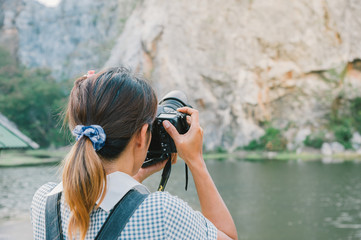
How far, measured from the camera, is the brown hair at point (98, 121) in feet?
2.68

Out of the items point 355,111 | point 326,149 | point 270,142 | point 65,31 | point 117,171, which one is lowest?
point 270,142

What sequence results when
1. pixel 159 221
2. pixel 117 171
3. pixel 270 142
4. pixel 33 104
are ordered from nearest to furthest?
pixel 159 221
pixel 117 171
pixel 270 142
pixel 33 104

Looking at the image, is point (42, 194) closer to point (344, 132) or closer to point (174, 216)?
point (174, 216)

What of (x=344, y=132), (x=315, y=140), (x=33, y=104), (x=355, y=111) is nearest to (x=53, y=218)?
(x=315, y=140)

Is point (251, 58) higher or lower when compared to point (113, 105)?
higher

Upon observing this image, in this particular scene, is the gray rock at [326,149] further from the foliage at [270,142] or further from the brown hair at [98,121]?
the brown hair at [98,121]

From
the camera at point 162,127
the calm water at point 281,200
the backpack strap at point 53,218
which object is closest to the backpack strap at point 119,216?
the backpack strap at point 53,218

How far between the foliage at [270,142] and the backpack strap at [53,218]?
21.4 m

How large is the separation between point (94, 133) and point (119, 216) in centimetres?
19

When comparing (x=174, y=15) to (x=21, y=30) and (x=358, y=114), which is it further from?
(x=21, y=30)

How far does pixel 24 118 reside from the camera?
28.2 m

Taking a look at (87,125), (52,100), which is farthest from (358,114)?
(87,125)

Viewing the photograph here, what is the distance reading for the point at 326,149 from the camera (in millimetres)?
19938

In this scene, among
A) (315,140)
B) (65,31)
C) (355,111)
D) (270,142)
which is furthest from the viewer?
(65,31)
